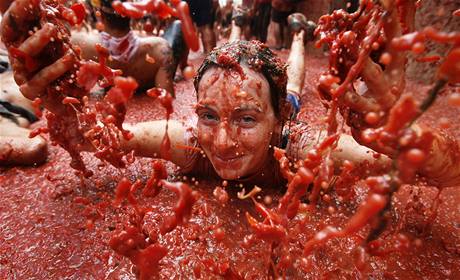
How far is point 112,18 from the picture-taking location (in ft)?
12.8

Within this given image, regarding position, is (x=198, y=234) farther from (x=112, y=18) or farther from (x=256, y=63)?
(x=112, y=18)

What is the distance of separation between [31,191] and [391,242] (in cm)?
209

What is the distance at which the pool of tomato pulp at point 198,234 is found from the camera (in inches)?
64.5

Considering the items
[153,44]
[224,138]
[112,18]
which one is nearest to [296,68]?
[153,44]

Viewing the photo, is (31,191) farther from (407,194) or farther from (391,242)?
(407,194)

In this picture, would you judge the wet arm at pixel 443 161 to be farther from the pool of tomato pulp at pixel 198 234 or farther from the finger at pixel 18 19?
the finger at pixel 18 19

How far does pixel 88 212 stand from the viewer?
6.68ft

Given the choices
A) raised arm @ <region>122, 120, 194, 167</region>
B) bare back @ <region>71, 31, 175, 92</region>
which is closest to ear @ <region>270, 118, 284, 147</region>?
raised arm @ <region>122, 120, 194, 167</region>

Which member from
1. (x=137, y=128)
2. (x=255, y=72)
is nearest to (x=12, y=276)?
(x=137, y=128)

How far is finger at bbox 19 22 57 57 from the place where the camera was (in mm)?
1561

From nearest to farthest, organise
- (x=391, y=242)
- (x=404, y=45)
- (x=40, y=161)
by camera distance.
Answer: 1. (x=404, y=45)
2. (x=391, y=242)
3. (x=40, y=161)

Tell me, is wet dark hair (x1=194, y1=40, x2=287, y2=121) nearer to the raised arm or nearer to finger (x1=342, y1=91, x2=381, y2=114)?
the raised arm

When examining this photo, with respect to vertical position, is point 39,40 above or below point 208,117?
above

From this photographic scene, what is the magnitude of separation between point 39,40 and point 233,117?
36.4 inches
